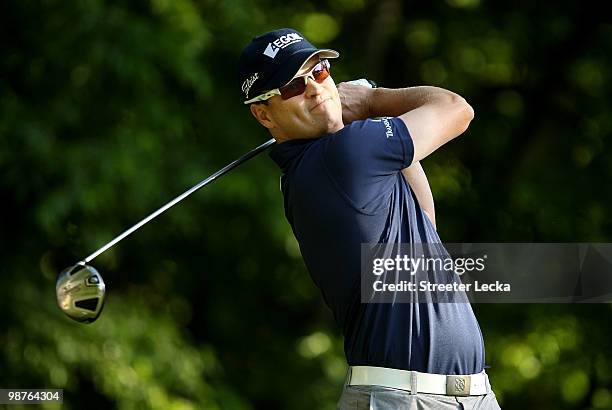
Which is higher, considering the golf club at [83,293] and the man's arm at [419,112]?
the man's arm at [419,112]

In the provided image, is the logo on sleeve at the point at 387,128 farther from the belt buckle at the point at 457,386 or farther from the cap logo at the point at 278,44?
the belt buckle at the point at 457,386

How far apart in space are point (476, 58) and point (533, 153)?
0.69m

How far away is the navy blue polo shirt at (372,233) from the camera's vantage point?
2828 millimetres

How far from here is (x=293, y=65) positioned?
298 cm

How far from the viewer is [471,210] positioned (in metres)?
7.66

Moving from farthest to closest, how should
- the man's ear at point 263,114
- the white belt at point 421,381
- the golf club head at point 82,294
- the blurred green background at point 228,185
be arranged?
the blurred green background at point 228,185, the golf club head at point 82,294, the man's ear at point 263,114, the white belt at point 421,381

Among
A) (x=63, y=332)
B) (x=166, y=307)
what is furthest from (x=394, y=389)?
(x=166, y=307)

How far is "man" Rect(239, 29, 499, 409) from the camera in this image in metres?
2.83

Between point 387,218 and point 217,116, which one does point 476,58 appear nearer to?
point 217,116

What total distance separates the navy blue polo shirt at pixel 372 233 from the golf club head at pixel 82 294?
741mm

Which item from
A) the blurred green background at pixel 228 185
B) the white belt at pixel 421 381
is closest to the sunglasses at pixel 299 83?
the white belt at pixel 421 381

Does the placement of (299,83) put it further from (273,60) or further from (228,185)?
(228,185)

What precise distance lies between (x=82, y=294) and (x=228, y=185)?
320 centimetres

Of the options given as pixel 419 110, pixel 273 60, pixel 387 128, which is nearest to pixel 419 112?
pixel 419 110
